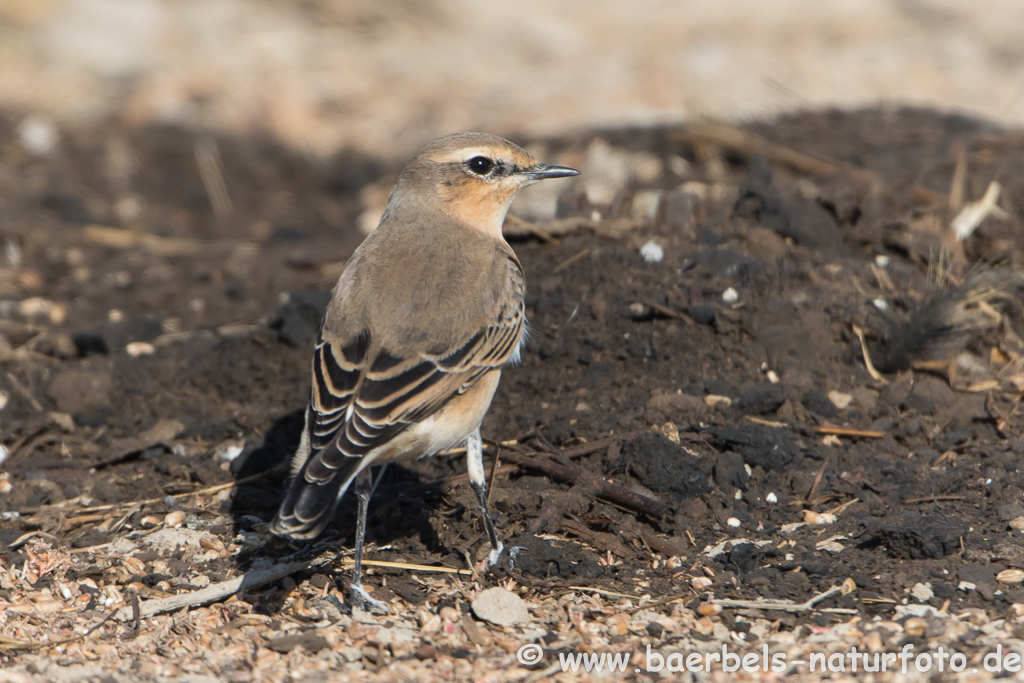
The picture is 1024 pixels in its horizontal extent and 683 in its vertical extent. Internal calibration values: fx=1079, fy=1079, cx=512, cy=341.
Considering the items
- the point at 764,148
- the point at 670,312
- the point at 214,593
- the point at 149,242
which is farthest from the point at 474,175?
the point at 149,242

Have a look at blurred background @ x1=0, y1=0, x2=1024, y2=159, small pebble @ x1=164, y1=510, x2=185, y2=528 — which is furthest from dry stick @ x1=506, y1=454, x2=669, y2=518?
blurred background @ x1=0, y1=0, x2=1024, y2=159

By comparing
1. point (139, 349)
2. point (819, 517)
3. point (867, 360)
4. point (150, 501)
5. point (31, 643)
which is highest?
point (867, 360)

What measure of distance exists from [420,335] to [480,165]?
1460mm

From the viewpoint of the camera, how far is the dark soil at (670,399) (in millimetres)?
5672

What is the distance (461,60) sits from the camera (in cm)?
1555

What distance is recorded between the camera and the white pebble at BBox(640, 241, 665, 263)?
777cm

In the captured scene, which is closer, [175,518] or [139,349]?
[175,518]

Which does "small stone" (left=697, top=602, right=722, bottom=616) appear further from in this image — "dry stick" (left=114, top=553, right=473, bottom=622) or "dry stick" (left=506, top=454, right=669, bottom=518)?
"dry stick" (left=114, top=553, right=473, bottom=622)

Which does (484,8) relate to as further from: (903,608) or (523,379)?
(903,608)

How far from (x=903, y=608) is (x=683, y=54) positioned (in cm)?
1136

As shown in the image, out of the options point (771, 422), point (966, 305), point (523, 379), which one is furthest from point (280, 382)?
point (966, 305)

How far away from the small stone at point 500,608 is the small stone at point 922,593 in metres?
1.88

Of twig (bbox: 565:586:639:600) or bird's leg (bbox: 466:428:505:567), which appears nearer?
twig (bbox: 565:586:639:600)

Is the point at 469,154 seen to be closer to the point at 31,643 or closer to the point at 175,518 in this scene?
the point at 175,518
